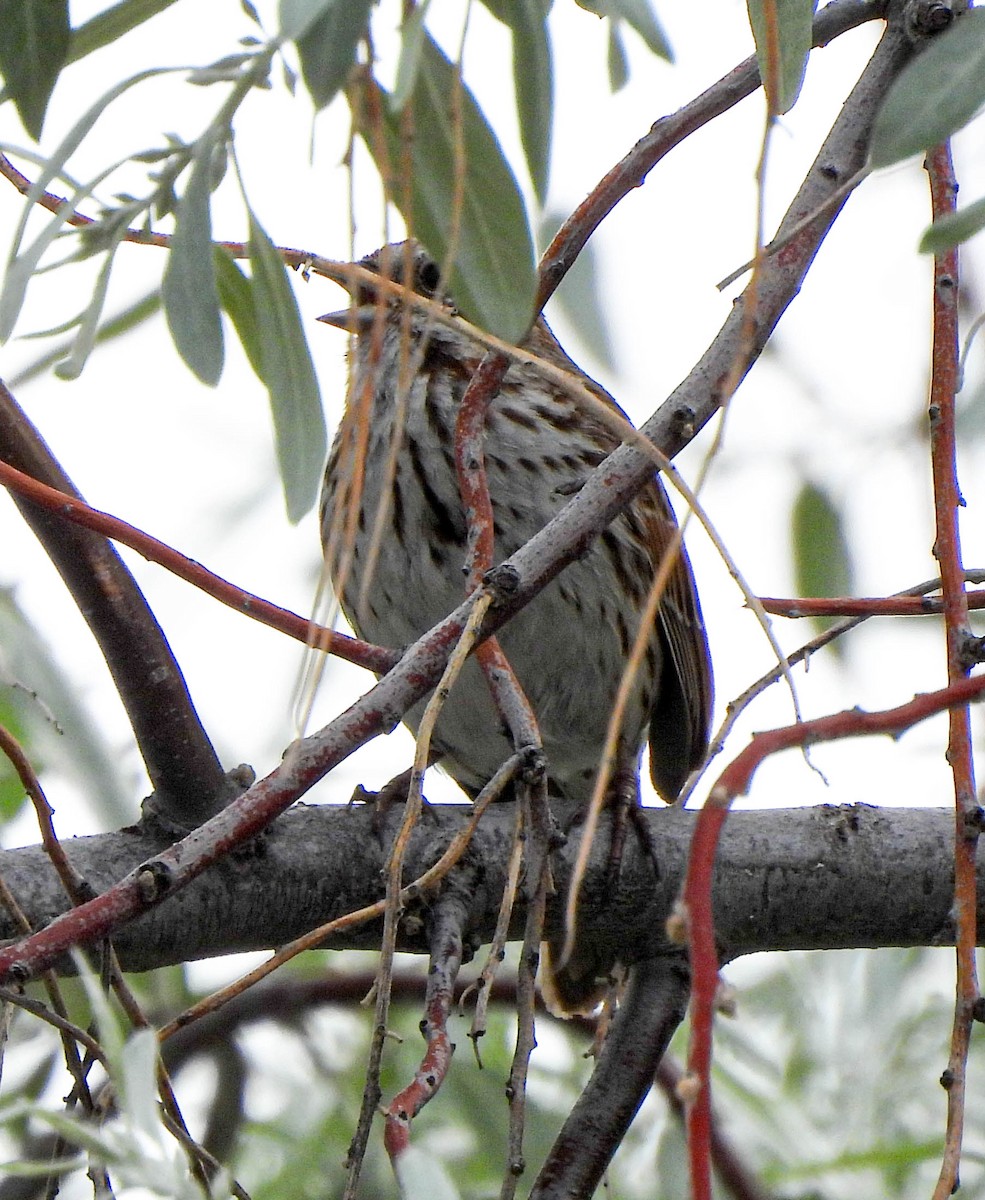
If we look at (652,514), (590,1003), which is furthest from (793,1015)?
(652,514)

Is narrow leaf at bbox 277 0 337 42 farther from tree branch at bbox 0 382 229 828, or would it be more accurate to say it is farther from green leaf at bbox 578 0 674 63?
tree branch at bbox 0 382 229 828

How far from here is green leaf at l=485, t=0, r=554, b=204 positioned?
1.24 m

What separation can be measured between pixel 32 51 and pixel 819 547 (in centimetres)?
239

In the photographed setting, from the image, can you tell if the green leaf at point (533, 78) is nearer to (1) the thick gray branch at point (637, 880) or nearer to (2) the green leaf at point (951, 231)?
(2) the green leaf at point (951, 231)

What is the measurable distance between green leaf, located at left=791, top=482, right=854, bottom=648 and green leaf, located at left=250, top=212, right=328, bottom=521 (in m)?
2.15

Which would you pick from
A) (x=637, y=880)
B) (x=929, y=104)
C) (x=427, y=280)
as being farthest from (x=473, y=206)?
(x=427, y=280)

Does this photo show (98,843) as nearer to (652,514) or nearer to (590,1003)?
(590,1003)

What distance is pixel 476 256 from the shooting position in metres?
1.28

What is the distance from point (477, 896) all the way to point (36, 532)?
2.47 feet

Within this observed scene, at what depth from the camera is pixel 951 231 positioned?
3.81 feet

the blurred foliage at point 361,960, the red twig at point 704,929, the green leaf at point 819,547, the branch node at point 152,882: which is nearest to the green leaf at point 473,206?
the blurred foliage at point 361,960

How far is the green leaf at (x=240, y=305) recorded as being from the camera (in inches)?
56.9

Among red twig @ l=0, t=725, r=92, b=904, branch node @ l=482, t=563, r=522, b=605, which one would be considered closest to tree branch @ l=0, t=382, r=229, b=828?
red twig @ l=0, t=725, r=92, b=904

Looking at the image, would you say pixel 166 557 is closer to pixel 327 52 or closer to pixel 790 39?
pixel 327 52
